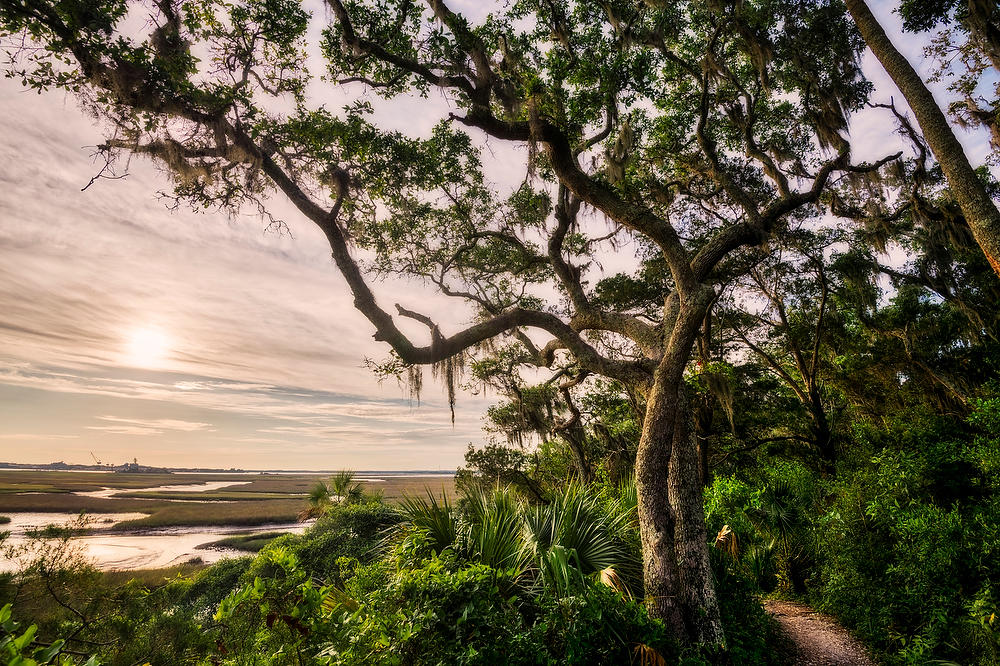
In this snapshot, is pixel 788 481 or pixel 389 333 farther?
pixel 788 481

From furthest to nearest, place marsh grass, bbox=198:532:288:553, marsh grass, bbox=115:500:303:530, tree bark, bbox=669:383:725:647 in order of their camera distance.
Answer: marsh grass, bbox=115:500:303:530 < marsh grass, bbox=198:532:288:553 < tree bark, bbox=669:383:725:647

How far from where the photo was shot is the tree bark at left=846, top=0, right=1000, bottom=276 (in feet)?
14.8

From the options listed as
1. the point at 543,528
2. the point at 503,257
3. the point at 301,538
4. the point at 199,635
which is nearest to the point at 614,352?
the point at 503,257

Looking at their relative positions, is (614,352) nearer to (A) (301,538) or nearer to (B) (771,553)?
(B) (771,553)

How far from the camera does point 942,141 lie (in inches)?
194

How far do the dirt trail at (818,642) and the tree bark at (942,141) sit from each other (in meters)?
6.03

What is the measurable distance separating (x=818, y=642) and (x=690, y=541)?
4811 mm

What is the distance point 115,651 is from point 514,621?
5.91 m

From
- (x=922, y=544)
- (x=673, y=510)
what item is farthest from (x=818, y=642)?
(x=673, y=510)

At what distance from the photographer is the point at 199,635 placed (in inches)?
231

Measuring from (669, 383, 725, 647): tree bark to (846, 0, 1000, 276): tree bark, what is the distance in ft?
12.0

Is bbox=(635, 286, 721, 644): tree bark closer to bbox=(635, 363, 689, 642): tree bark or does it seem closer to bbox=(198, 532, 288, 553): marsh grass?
bbox=(635, 363, 689, 642): tree bark

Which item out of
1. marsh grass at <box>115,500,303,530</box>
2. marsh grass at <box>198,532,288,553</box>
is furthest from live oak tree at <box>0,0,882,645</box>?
marsh grass at <box>115,500,303,530</box>

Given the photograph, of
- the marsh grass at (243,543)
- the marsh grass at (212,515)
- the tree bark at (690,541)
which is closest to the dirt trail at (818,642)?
the tree bark at (690,541)
